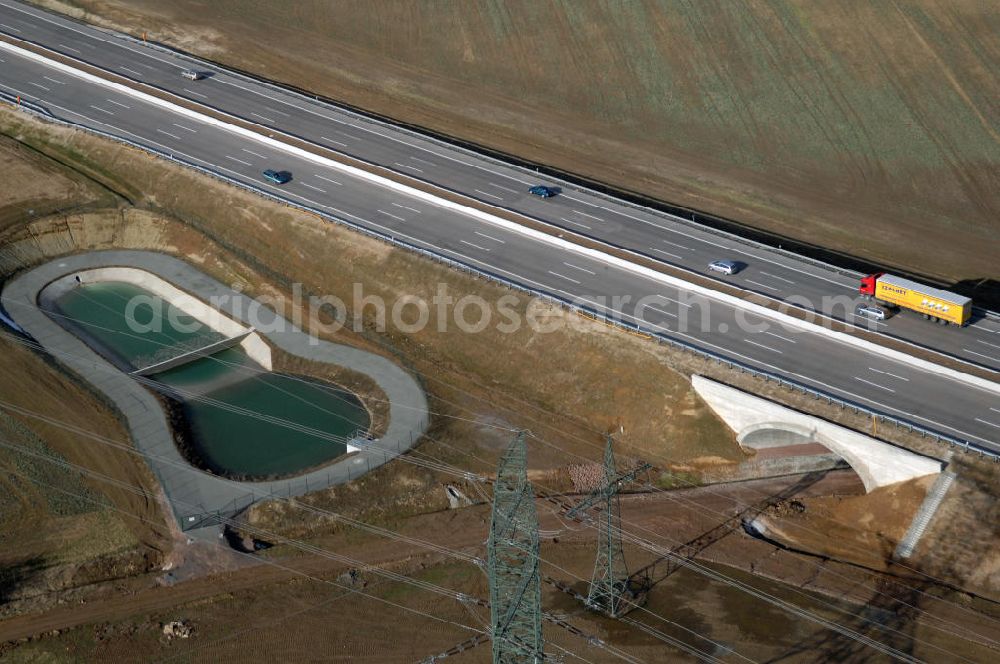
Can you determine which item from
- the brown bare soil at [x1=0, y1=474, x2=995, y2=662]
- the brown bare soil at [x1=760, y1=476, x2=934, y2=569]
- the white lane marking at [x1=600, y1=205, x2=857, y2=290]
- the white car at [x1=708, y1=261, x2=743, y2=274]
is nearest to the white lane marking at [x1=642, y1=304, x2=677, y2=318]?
the white car at [x1=708, y1=261, x2=743, y2=274]

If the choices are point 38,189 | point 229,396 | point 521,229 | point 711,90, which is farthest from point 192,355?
point 711,90

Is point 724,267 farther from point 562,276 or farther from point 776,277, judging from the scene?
point 562,276

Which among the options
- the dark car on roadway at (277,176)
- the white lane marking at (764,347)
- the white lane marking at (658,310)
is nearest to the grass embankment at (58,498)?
the dark car on roadway at (277,176)

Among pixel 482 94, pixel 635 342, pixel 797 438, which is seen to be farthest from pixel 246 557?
pixel 482 94

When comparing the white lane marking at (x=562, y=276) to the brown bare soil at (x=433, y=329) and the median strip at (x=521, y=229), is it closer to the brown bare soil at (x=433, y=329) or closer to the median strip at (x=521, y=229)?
the median strip at (x=521, y=229)

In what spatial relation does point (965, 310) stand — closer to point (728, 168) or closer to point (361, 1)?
point (728, 168)

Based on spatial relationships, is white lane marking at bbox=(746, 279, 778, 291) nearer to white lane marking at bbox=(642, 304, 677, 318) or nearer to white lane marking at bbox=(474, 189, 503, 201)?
white lane marking at bbox=(642, 304, 677, 318)
